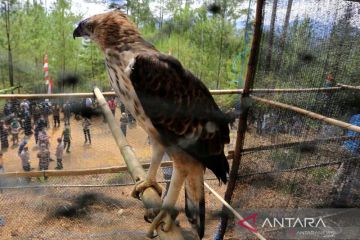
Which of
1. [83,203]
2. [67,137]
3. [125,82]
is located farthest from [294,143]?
[67,137]

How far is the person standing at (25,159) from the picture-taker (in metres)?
2.37

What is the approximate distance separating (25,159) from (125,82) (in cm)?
197

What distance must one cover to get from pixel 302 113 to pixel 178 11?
1.94 feet

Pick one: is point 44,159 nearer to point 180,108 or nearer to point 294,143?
point 294,143

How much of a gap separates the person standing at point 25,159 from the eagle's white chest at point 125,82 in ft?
6.01

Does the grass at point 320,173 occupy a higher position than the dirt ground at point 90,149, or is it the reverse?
the grass at point 320,173

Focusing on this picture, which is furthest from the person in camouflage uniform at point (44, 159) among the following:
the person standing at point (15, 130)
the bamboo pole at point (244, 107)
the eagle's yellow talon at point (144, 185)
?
the eagle's yellow talon at point (144, 185)

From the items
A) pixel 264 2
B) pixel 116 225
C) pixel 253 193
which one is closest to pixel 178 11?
pixel 264 2

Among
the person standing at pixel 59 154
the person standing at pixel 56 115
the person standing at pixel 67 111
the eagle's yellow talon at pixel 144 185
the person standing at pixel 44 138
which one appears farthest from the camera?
the person standing at pixel 59 154

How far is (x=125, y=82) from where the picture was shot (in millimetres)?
750

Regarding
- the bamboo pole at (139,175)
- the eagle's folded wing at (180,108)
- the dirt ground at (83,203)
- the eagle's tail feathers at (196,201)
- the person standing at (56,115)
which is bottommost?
the dirt ground at (83,203)

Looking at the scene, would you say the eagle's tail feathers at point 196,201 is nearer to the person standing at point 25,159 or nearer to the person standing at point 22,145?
the person standing at point 22,145

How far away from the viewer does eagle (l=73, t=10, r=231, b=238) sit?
0.72m

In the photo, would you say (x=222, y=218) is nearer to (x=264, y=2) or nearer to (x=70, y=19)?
(x=264, y=2)
